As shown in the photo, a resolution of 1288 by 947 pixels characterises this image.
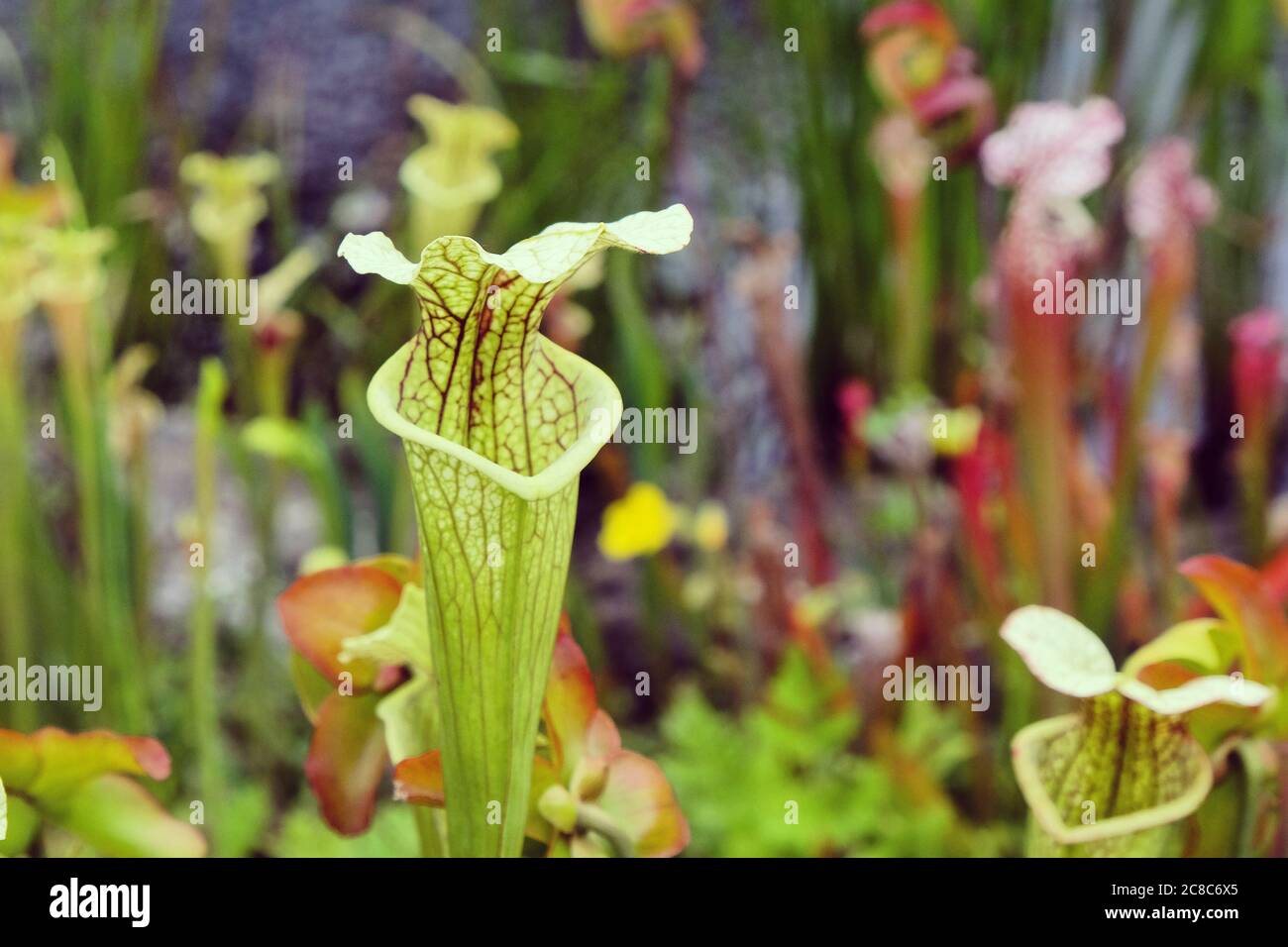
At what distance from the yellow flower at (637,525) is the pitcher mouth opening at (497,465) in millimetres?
810

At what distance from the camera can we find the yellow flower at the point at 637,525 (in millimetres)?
1243

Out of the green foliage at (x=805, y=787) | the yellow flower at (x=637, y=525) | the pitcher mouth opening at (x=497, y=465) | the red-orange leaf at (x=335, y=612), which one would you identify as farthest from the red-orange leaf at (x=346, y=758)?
the yellow flower at (x=637, y=525)

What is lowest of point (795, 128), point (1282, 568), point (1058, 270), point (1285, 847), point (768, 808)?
point (768, 808)

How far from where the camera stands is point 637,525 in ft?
4.09

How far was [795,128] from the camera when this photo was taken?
1316 millimetres

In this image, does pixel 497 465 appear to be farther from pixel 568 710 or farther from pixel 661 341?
pixel 661 341

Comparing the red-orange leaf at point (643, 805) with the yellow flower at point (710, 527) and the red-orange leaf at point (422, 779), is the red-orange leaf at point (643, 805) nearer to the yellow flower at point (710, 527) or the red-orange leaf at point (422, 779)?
the red-orange leaf at point (422, 779)

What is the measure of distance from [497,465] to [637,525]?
2.74 ft

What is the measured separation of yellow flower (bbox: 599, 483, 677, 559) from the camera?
124cm

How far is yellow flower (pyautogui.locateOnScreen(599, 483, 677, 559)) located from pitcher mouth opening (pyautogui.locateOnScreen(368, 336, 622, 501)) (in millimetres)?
810

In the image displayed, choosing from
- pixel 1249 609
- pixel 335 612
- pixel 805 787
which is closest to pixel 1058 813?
pixel 1249 609
